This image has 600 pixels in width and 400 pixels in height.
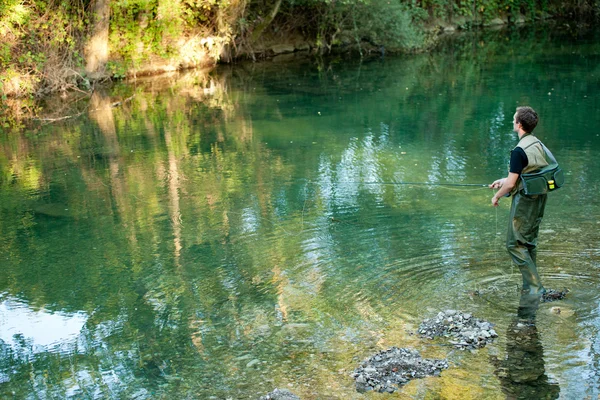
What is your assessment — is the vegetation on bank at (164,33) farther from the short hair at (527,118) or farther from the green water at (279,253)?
the short hair at (527,118)

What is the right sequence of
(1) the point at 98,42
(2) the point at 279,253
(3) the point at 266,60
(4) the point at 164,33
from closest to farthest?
1. (2) the point at 279,253
2. (1) the point at 98,42
3. (4) the point at 164,33
4. (3) the point at 266,60

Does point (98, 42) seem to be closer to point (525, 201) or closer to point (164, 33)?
point (164, 33)

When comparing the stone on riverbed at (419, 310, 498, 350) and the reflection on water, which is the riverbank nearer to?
the reflection on water

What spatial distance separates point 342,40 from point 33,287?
2358 centimetres

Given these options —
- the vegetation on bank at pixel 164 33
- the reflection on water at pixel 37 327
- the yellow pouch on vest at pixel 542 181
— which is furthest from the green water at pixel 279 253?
the vegetation on bank at pixel 164 33

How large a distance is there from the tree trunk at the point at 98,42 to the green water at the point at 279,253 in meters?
6.01

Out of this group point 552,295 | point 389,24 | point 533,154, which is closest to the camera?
point 533,154

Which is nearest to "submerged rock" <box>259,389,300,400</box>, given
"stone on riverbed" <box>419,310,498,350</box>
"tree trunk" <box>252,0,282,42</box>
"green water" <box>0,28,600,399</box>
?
"green water" <box>0,28,600,399</box>

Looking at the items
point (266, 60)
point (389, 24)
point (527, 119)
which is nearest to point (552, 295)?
point (527, 119)

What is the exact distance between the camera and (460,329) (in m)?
6.48

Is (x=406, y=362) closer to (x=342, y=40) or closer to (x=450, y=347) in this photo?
(x=450, y=347)

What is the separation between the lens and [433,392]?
18.4 ft

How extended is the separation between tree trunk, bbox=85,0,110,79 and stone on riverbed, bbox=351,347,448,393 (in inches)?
773

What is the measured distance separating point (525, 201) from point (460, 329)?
4.35 feet
